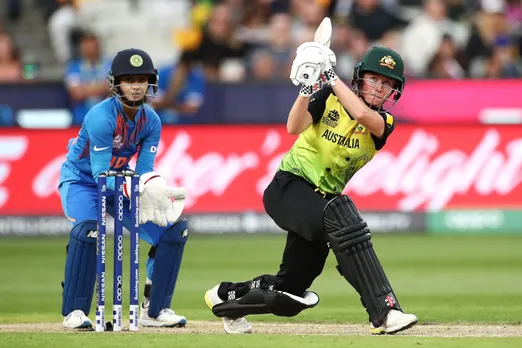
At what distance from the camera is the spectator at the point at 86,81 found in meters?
14.1

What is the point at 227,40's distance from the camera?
16.0m

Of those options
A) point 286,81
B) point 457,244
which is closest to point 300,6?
point 286,81

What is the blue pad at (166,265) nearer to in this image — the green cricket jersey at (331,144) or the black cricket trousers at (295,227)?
the black cricket trousers at (295,227)

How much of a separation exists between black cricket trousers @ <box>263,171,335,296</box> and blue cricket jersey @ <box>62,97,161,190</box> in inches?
39.0

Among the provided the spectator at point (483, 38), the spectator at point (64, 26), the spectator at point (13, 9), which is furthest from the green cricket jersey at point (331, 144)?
the spectator at point (13, 9)

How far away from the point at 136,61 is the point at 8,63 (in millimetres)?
8721

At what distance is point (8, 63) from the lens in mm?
15359

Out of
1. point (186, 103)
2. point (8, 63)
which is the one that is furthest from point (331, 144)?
point (8, 63)

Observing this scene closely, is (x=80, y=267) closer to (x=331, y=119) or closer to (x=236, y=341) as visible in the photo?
(x=236, y=341)

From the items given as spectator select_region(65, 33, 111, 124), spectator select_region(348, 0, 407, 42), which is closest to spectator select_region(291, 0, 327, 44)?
spectator select_region(348, 0, 407, 42)

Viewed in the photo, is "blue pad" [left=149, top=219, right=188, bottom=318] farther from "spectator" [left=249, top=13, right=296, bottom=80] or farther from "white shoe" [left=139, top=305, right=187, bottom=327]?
"spectator" [left=249, top=13, right=296, bottom=80]

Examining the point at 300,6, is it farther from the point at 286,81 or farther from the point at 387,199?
the point at 387,199

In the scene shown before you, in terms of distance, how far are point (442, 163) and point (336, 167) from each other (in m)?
7.43

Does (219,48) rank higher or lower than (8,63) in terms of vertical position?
higher
